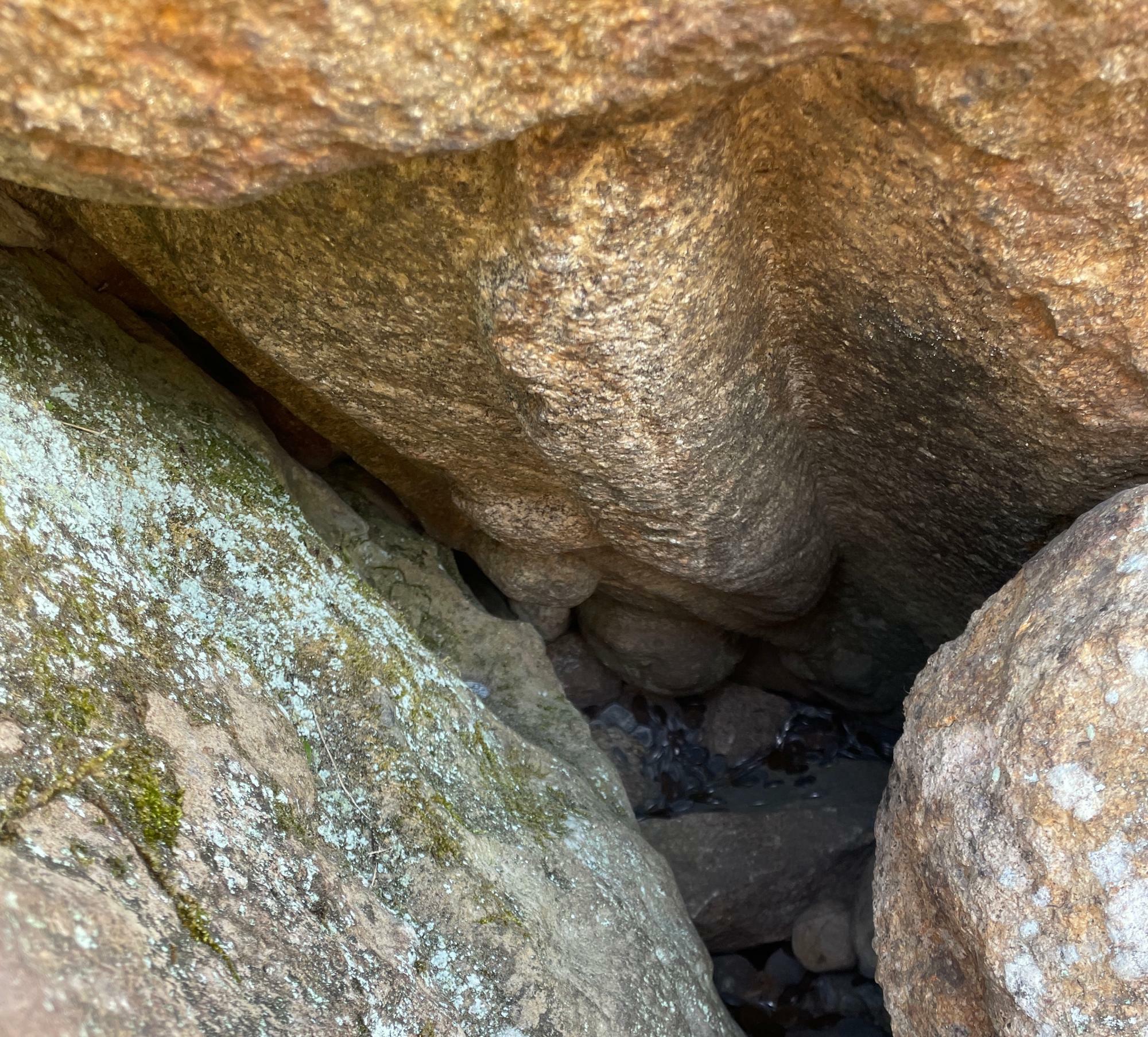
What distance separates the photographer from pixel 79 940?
2.45ft

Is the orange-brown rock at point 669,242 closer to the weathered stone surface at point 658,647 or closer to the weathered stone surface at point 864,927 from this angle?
the weathered stone surface at point 658,647

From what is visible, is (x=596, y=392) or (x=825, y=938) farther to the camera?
(x=825, y=938)

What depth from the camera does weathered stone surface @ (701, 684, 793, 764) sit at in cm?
308

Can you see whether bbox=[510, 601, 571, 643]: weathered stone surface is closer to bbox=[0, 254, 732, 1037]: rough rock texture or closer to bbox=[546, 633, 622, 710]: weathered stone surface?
bbox=[546, 633, 622, 710]: weathered stone surface

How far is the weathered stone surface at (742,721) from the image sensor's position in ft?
10.1

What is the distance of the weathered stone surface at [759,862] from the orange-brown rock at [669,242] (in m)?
1.02

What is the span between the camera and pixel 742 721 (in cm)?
310

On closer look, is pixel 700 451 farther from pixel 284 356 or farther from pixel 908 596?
pixel 908 596

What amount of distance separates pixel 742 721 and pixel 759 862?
61 cm

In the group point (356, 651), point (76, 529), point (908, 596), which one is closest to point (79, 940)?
point (76, 529)

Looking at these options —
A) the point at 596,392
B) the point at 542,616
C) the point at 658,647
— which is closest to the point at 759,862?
the point at 658,647

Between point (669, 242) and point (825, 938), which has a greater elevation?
point (669, 242)

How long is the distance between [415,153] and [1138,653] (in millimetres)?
957

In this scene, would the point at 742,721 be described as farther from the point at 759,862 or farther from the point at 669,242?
the point at 669,242
